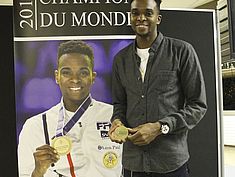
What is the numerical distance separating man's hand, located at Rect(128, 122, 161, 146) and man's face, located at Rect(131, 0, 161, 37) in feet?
1.41

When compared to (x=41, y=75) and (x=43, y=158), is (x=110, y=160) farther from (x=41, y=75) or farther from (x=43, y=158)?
(x=41, y=75)

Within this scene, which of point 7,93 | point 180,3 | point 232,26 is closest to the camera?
point 7,93

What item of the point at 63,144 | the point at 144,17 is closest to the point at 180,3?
the point at 144,17

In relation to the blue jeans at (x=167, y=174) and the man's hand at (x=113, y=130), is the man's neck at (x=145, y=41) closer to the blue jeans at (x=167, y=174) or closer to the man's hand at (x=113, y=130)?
the man's hand at (x=113, y=130)

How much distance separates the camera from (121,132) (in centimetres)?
171

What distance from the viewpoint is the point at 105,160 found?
1.75 metres

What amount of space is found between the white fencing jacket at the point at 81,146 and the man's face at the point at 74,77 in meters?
0.07

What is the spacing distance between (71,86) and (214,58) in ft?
2.39

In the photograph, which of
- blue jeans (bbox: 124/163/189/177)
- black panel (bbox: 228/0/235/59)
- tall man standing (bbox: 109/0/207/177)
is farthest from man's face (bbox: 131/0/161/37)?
blue jeans (bbox: 124/163/189/177)

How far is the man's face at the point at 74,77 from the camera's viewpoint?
173 centimetres

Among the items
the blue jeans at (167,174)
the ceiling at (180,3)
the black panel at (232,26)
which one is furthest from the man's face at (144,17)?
the ceiling at (180,3)

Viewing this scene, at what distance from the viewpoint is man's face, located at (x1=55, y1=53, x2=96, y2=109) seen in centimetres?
173

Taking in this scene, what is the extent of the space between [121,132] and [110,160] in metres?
0.15

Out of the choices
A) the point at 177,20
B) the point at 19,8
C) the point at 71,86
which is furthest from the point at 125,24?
the point at 19,8
